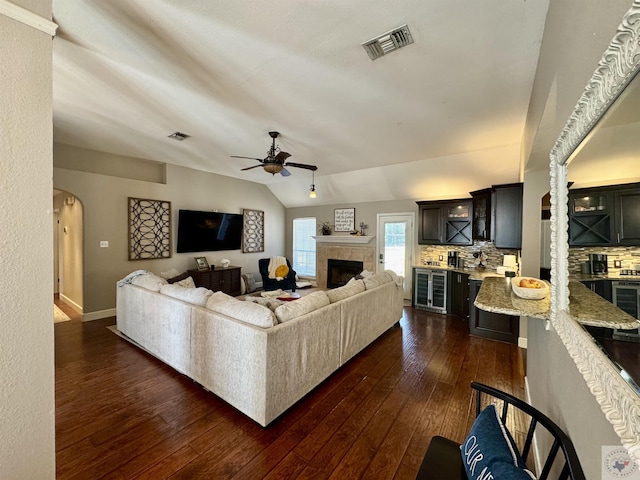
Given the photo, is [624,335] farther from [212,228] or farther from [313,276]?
[313,276]

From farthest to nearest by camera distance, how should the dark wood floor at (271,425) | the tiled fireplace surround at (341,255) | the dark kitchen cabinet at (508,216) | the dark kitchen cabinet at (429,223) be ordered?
the tiled fireplace surround at (341,255) < the dark kitchen cabinet at (429,223) < the dark kitchen cabinet at (508,216) < the dark wood floor at (271,425)

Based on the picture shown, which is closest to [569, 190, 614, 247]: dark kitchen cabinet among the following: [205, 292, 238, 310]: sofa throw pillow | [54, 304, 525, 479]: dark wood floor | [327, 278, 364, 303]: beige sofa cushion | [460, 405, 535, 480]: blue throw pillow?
[460, 405, 535, 480]: blue throw pillow

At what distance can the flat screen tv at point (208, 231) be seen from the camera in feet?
18.5

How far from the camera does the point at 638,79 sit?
0.54 meters

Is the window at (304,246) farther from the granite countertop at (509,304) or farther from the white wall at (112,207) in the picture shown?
the granite countertop at (509,304)

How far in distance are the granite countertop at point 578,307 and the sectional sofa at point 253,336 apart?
138 centimetres

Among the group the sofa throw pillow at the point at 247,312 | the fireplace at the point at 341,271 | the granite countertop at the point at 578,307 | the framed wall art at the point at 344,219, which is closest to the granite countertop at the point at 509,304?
the granite countertop at the point at 578,307

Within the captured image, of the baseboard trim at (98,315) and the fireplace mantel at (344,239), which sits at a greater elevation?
the fireplace mantel at (344,239)

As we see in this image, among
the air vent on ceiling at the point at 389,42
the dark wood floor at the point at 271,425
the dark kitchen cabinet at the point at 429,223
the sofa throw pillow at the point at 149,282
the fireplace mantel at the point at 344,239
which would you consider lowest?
the dark wood floor at the point at 271,425

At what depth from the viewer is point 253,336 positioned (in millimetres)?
2010

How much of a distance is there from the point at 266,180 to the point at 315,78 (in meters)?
4.78

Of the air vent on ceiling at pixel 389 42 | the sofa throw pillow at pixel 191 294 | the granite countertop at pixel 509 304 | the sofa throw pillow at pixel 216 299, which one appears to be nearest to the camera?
the granite countertop at pixel 509 304

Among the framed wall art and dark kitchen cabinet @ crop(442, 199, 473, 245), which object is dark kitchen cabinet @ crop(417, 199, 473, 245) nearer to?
dark kitchen cabinet @ crop(442, 199, 473, 245)

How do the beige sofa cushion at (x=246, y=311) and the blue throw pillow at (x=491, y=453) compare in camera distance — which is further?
the beige sofa cushion at (x=246, y=311)
